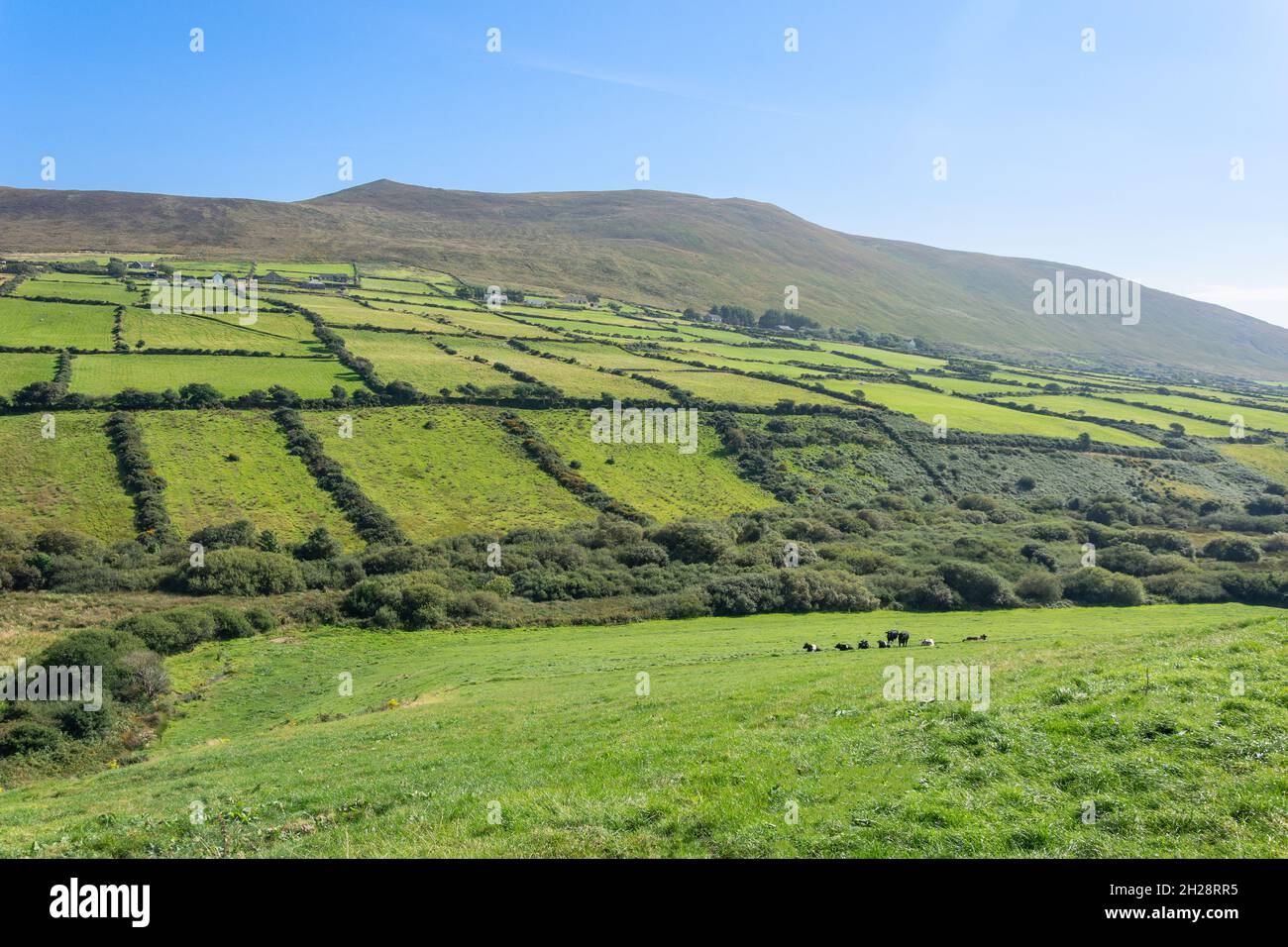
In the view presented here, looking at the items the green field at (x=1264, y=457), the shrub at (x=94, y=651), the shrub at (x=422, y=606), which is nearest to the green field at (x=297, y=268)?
the shrub at (x=422, y=606)

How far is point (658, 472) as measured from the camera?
82812mm

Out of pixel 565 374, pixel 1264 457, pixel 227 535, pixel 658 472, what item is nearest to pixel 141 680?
pixel 227 535

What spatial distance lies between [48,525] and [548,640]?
3885 centimetres

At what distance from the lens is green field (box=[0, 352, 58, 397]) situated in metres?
72.5

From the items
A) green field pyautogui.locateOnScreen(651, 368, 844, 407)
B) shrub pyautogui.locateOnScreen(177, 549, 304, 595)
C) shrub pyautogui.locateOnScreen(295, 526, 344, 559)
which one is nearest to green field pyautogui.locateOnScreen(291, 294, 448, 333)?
green field pyautogui.locateOnScreen(651, 368, 844, 407)

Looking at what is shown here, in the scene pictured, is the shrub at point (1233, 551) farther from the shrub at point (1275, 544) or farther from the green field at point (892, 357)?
the green field at point (892, 357)

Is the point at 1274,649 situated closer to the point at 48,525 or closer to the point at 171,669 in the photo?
the point at 171,669

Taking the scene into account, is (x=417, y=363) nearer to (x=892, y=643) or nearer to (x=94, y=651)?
(x=94, y=651)

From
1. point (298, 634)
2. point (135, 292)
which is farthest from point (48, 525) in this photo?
point (135, 292)

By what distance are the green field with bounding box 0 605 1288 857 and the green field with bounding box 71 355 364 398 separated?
63.8m

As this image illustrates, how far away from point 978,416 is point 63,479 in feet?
362

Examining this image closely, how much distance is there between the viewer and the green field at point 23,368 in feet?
238

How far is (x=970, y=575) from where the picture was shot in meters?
54.5

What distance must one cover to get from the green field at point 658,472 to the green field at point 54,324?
→ 5528cm
